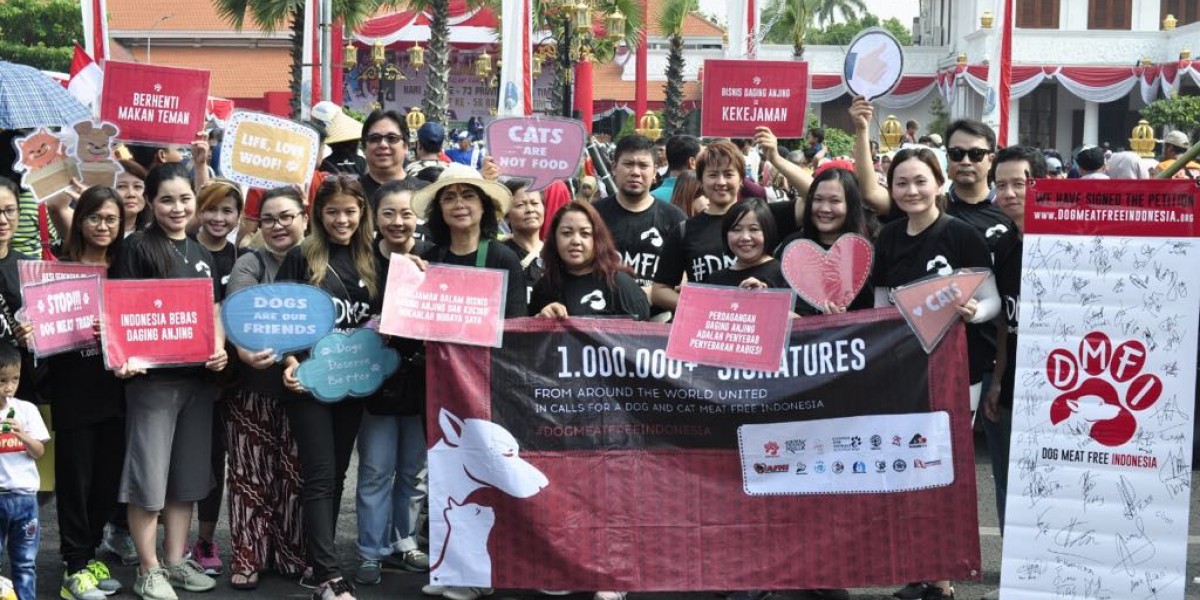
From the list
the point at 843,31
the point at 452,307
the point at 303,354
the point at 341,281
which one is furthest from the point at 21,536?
the point at 843,31

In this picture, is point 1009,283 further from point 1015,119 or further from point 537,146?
point 1015,119

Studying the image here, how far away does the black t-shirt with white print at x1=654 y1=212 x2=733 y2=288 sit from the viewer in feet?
20.5

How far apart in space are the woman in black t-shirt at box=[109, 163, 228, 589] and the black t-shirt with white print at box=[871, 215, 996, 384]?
8.39 ft

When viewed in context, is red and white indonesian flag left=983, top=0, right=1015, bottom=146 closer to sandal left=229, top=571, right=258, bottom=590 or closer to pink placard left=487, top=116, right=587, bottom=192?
pink placard left=487, top=116, right=587, bottom=192

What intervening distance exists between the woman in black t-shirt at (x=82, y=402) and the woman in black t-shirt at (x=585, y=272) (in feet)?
5.53

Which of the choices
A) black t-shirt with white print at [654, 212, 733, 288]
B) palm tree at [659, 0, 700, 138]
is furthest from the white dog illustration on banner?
palm tree at [659, 0, 700, 138]

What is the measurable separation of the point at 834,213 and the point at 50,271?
9.87 ft

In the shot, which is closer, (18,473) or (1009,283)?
(18,473)

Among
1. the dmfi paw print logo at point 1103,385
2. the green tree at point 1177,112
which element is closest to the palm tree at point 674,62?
the green tree at point 1177,112

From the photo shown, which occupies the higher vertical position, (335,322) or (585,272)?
(585,272)

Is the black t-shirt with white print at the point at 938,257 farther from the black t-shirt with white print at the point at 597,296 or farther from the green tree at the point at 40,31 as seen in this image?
the green tree at the point at 40,31

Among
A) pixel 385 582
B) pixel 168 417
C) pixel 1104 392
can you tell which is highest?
pixel 1104 392

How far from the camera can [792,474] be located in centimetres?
548

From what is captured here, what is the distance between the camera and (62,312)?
5.48 m
